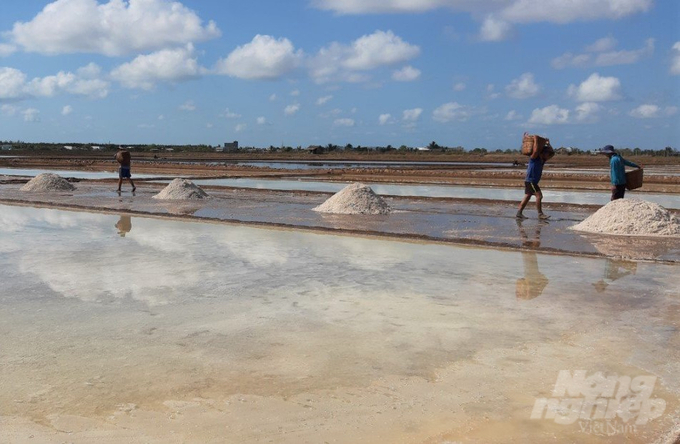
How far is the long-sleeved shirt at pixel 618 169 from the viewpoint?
856cm

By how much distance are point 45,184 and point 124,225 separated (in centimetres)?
762

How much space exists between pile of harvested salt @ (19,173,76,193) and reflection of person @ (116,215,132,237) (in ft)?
20.8

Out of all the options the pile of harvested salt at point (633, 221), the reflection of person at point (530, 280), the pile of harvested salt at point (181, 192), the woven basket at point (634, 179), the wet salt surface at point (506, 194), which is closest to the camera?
the reflection of person at point (530, 280)

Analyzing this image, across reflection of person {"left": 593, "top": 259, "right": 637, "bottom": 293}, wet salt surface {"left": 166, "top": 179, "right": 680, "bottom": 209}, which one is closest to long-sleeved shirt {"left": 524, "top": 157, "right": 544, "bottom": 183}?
reflection of person {"left": 593, "top": 259, "right": 637, "bottom": 293}

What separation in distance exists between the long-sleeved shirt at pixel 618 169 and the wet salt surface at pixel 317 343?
3.04 meters

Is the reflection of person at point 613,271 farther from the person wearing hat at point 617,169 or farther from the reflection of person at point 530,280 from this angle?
the person wearing hat at point 617,169

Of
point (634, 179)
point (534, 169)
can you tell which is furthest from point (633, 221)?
point (534, 169)

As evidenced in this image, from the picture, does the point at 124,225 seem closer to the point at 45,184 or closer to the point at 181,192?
the point at 181,192

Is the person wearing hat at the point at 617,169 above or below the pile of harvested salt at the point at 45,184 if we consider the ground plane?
above

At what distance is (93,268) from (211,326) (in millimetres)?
2187

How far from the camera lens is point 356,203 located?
10.3m

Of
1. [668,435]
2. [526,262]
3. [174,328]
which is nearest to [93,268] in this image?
[174,328]

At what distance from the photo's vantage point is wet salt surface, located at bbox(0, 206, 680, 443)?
99.7 inches

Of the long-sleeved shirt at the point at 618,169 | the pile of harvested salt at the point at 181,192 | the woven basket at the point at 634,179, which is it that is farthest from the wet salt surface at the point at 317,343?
the pile of harvested salt at the point at 181,192
